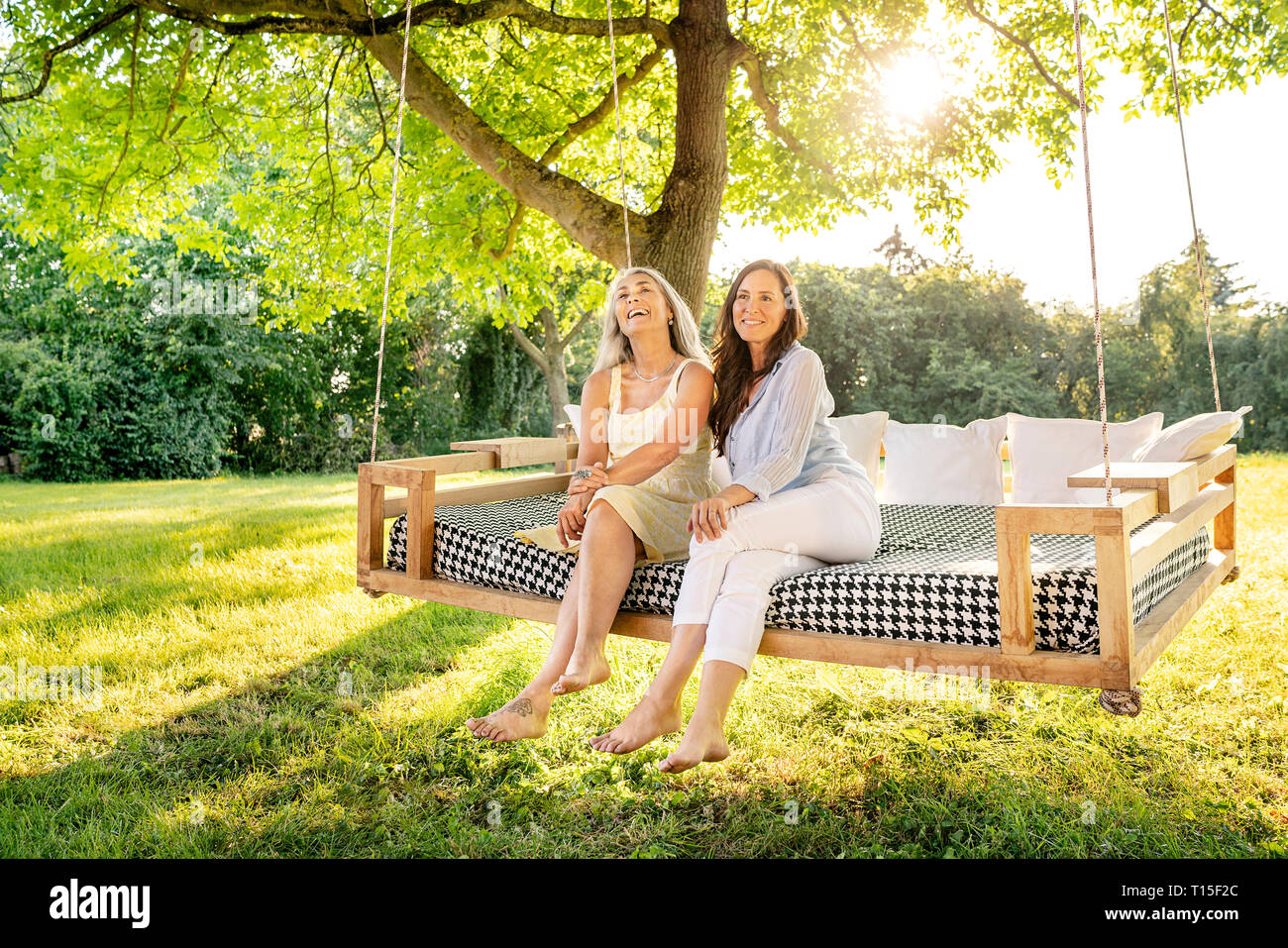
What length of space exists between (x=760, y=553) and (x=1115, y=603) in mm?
783

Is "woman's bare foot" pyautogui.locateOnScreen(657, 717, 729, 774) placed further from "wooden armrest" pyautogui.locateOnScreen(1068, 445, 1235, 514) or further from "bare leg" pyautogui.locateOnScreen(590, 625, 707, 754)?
"wooden armrest" pyautogui.locateOnScreen(1068, 445, 1235, 514)

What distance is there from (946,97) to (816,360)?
4.29 m

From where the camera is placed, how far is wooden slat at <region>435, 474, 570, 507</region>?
3.30m

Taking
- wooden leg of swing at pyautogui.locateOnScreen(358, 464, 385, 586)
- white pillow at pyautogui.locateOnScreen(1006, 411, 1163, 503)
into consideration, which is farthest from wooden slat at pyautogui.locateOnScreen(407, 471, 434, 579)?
white pillow at pyautogui.locateOnScreen(1006, 411, 1163, 503)

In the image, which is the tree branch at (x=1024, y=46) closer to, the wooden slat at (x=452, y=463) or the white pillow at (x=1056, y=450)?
the white pillow at (x=1056, y=450)

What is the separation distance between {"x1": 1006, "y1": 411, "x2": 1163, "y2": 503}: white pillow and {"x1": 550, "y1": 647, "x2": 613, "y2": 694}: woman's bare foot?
7.22ft

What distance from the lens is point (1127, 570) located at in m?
1.97

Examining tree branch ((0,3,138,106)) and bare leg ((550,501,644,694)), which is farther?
tree branch ((0,3,138,106))

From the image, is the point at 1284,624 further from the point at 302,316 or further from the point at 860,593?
the point at 302,316

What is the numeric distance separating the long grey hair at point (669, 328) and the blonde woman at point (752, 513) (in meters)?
0.09

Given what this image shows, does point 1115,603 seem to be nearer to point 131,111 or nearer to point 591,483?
point 591,483

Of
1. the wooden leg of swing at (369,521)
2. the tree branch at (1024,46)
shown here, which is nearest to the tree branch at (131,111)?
the wooden leg of swing at (369,521)

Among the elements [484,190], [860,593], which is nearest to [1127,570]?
[860,593]
